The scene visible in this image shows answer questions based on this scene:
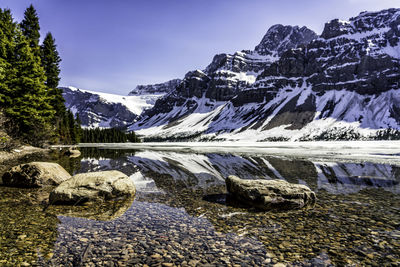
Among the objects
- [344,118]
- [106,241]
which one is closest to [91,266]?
[106,241]

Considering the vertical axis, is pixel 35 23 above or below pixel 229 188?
above

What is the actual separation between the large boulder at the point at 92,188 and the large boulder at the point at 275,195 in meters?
6.14

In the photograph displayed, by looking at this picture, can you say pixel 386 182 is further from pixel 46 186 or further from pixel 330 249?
pixel 46 186

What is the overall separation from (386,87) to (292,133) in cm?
9562

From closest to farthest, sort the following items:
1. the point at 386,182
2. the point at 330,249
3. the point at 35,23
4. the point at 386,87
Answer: the point at 330,249 → the point at 386,182 → the point at 35,23 → the point at 386,87

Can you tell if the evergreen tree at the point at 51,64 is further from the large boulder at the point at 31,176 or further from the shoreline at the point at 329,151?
the large boulder at the point at 31,176

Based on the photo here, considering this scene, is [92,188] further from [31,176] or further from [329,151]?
[329,151]

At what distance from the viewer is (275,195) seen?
10.2 meters

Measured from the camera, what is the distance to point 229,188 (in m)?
12.3

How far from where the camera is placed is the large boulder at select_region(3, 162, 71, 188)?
12.9 metres

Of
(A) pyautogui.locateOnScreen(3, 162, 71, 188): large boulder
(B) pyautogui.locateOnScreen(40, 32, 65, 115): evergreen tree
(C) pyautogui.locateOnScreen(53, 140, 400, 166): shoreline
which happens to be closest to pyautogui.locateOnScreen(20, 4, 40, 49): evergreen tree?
(B) pyautogui.locateOnScreen(40, 32, 65, 115): evergreen tree

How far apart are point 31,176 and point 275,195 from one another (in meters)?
13.7

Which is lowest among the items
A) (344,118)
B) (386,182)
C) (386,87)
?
(386,182)

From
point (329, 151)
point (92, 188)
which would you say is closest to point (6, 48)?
point (92, 188)
